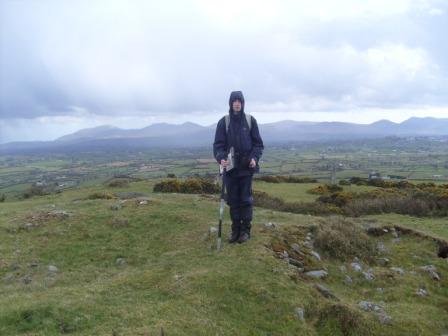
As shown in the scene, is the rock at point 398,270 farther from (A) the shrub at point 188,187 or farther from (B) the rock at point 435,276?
(A) the shrub at point 188,187

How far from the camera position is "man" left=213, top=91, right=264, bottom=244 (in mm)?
12188

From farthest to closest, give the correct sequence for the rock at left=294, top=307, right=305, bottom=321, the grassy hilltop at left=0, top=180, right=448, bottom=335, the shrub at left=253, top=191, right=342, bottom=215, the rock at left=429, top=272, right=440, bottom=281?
the shrub at left=253, top=191, right=342, bottom=215 → the rock at left=429, top=272, right=440, bottom=281 → the rock at left=294, top=307, right=305, bottom=321 → the grassy hilltop at left=0, top=180, right=448, bottom=335

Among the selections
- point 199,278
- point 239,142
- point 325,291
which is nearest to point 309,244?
point 325,291

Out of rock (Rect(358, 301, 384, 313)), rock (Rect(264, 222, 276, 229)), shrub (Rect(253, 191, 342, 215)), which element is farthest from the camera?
shrub (Rect(253, 191, 342, 215))

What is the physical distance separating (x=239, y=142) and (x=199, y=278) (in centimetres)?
413

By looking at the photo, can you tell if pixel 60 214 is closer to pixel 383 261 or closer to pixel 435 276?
pixel 383 261

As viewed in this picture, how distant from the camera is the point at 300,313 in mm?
9234

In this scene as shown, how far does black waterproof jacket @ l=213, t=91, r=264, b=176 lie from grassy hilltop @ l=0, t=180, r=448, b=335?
7.73 ft

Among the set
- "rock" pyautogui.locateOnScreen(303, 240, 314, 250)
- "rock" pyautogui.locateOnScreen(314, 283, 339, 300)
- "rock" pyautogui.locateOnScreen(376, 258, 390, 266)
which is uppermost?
"rock" pyautogui.locateOnScreen(303, 240, 314, 250)

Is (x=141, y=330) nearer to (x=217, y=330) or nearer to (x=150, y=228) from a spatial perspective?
(x=217, y=330)

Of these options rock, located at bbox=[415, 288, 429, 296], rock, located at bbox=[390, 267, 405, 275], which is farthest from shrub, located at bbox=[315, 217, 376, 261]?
rock, located at bbox=[415, 288, 429, 296]

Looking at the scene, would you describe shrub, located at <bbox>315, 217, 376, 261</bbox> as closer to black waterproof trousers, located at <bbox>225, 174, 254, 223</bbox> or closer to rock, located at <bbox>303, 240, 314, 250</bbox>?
rock, located at <bbox>303, 240, 314, 250</bbox>

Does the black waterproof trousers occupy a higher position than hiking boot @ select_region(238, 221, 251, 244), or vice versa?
the black waterproof trousers

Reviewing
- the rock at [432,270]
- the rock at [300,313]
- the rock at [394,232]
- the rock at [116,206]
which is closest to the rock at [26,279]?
the rock at [116,206]
